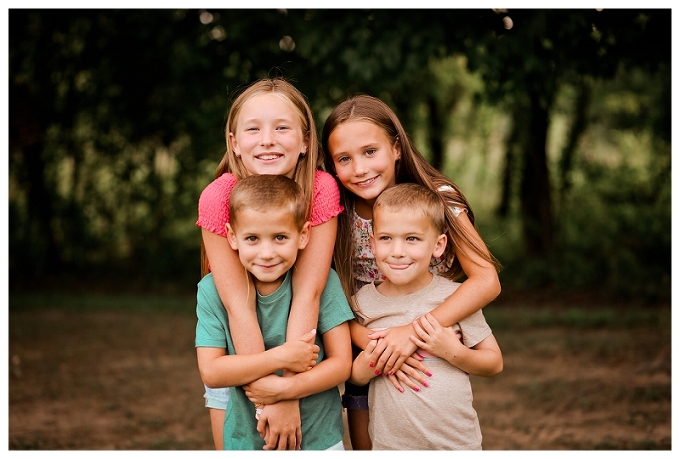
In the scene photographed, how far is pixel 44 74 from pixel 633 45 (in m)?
7.21

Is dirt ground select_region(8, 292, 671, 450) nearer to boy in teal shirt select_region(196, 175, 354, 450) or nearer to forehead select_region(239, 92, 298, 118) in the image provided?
boy in teal shirt select_region(196, 175, 354, 450)

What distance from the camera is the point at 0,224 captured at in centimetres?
372

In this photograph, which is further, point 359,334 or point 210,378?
point 359,334

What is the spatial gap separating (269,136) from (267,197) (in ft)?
0.88

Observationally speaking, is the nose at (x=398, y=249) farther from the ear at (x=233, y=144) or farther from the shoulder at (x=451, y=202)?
the ear at (x=233, y=144)

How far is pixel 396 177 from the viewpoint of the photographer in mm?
2939

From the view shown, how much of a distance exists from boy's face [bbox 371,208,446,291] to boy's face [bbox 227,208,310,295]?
307 mm

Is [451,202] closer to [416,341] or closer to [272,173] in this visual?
[416,341]

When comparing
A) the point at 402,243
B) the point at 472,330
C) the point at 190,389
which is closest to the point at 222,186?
the point at 402,243

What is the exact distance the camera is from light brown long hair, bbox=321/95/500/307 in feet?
9.18

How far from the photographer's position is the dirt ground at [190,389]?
17.7ft

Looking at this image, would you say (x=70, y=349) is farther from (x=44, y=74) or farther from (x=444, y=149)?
(x=444, y=149)

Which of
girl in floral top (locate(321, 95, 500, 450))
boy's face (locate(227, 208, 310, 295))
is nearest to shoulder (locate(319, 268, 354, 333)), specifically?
girl in floral top (locate(321, 95, 500, 450))

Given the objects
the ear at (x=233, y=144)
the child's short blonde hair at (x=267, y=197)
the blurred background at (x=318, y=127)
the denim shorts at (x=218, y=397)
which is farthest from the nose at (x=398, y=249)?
the blurred background at (x=318, y=127)
